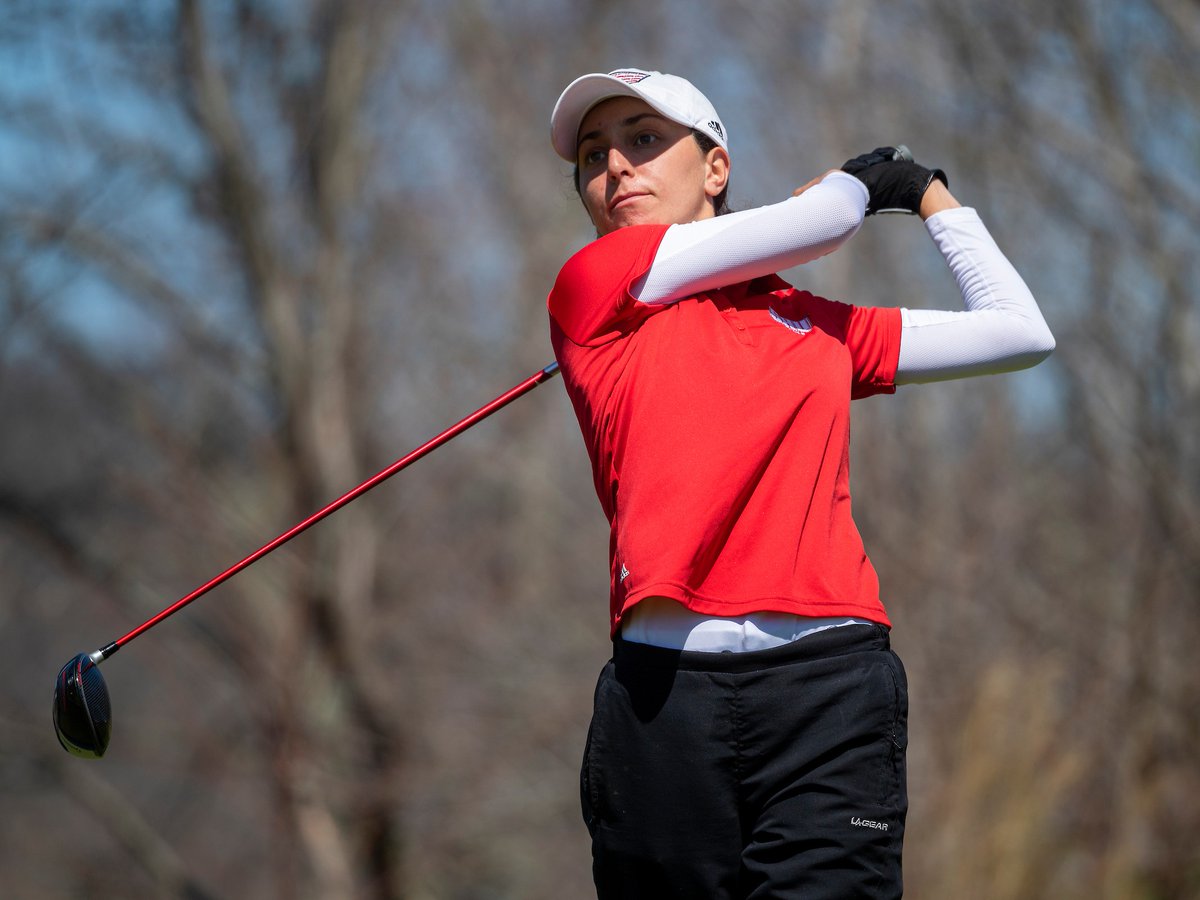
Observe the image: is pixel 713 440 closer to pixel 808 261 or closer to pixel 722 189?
pixel 808 261

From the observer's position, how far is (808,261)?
2.17 meters

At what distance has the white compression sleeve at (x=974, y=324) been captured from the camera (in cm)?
231

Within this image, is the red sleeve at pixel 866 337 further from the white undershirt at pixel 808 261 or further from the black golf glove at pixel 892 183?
the black golf glove at pixel 892 183

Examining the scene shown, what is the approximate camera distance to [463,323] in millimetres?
12406

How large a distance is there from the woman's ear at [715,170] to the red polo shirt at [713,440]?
0.93 feet

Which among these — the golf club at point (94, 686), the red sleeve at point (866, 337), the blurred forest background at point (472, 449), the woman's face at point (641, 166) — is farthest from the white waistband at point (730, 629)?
the blurred forest background at point (472, 449)

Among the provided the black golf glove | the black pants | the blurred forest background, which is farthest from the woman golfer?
the blurred forest background


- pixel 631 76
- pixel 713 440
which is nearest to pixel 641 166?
pixel 631 76

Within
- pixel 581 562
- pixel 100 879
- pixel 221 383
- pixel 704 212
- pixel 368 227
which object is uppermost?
pixel 368 227

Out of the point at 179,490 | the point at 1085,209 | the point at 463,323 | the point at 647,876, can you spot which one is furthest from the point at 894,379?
the point at 463,323

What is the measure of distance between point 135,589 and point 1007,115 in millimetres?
6772

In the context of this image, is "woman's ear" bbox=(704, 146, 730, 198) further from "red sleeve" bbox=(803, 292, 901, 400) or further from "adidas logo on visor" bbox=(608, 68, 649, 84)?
"red sleeve" bbox=(803, 292, 901, 400)

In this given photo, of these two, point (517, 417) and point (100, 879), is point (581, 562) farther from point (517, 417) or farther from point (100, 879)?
point (100, 879)

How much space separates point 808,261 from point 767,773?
80 cm
